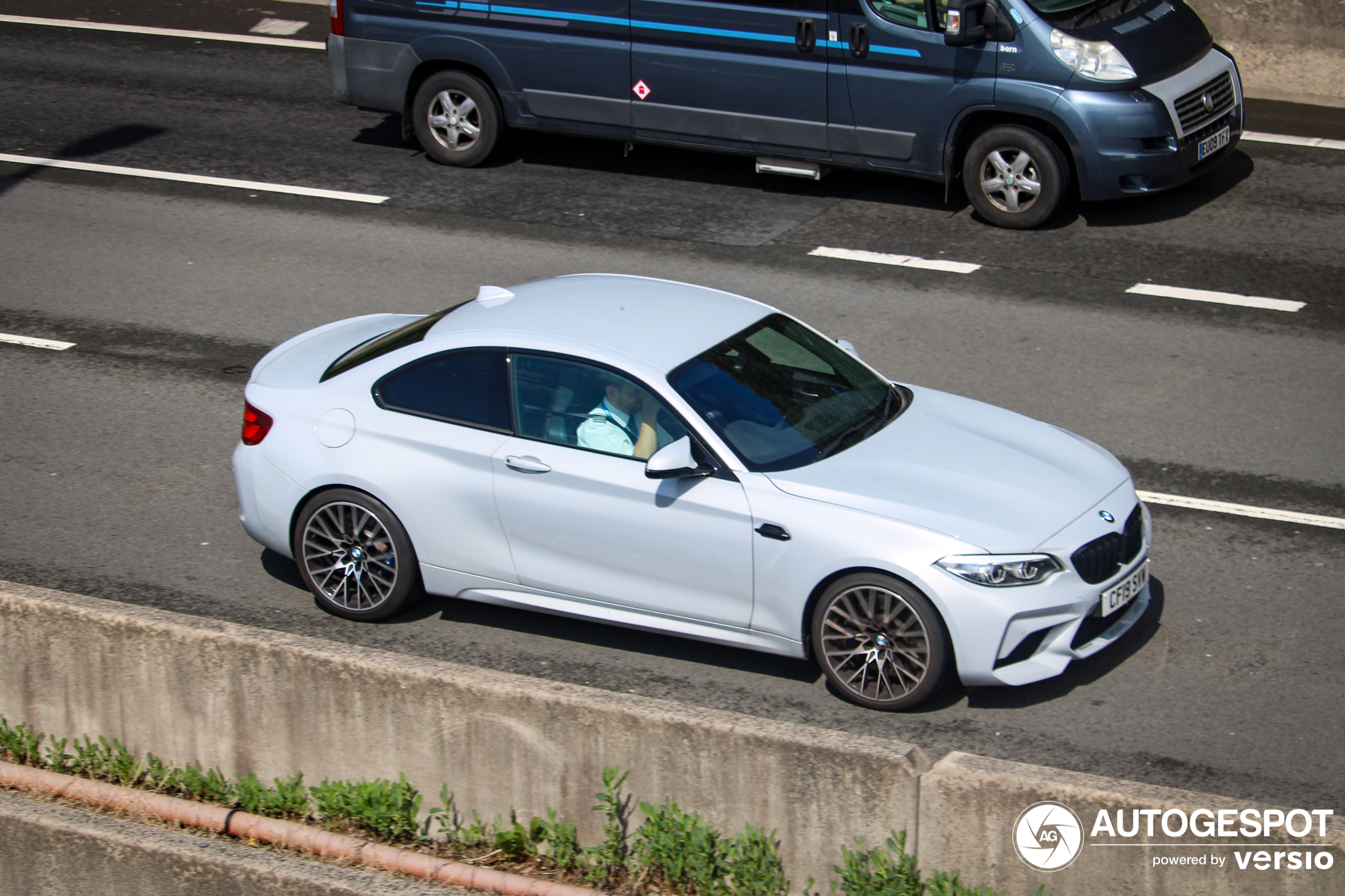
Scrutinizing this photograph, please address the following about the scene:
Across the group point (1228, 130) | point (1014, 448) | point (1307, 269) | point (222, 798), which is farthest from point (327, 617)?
point (1228, 130)

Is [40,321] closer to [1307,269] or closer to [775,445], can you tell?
[775,445]

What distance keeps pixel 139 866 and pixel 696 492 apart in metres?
2.59

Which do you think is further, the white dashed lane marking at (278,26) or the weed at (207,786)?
the white dashed lane marking at (278,26)

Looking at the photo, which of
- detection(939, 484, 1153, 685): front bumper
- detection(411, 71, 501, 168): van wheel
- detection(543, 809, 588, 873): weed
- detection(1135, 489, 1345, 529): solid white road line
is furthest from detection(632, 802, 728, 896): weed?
detection(411, 71, 501, 168): van wheel

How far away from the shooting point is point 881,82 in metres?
11.9

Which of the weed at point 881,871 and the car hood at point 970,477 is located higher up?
the car hood at point 970,477

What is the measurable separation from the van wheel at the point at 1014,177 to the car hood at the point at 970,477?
5128mm

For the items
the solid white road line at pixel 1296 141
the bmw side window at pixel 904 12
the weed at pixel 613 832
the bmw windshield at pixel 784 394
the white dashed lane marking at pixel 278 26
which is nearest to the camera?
the weed at pixel 613 832

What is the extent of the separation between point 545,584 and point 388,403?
1.14 m

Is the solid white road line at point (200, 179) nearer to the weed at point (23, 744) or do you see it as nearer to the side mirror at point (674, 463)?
the side mirror at point (674, 463)

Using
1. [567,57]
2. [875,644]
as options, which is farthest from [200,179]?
[875,644]

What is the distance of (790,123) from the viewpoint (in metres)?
12.3

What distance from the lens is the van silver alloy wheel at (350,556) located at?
6.88 meters

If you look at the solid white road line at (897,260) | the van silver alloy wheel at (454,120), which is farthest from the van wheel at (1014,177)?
the van silver alloy wheel at (454,120)
